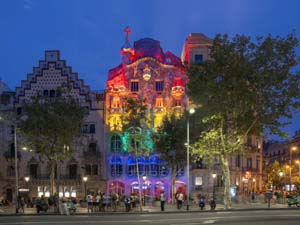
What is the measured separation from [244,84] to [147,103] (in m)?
28.9

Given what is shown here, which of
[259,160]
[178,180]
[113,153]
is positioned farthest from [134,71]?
[259,160]

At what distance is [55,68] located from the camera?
71.0m

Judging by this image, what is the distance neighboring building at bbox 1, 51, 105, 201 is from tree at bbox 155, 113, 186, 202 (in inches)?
516

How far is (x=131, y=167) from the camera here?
69.6m

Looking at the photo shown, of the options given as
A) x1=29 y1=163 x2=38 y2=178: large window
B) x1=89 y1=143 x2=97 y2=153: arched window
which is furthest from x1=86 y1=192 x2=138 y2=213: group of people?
x1=29 y1=163 x2=38 y2=178: large window

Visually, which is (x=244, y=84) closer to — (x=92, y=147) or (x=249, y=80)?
(x=249, y=80)

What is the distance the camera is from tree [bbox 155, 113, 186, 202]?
58.5 metres

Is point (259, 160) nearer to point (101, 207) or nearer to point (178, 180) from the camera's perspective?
point (178, 180)

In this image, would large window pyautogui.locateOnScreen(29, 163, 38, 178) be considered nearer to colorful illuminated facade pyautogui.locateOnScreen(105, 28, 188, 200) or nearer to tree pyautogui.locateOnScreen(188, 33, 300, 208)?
colorful illuminated facade pyautogui.locateOnScreen(105, 28, 188, 200)

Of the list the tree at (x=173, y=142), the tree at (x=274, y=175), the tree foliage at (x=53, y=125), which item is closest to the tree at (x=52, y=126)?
the tree foliage at (x=53, y=125)

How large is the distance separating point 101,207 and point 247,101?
15927mm

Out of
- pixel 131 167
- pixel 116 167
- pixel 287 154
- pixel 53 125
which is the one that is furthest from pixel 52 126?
pixel 287 154

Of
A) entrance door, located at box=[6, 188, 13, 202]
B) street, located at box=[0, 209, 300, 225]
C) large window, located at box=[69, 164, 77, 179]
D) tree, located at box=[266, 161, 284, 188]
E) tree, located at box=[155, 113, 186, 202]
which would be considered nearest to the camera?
street, located at box=[0, 209, 300, 225]

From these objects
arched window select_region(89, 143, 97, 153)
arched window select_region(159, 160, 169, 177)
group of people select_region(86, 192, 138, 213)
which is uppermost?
arched window select_region(89, 143, 97, 153)
